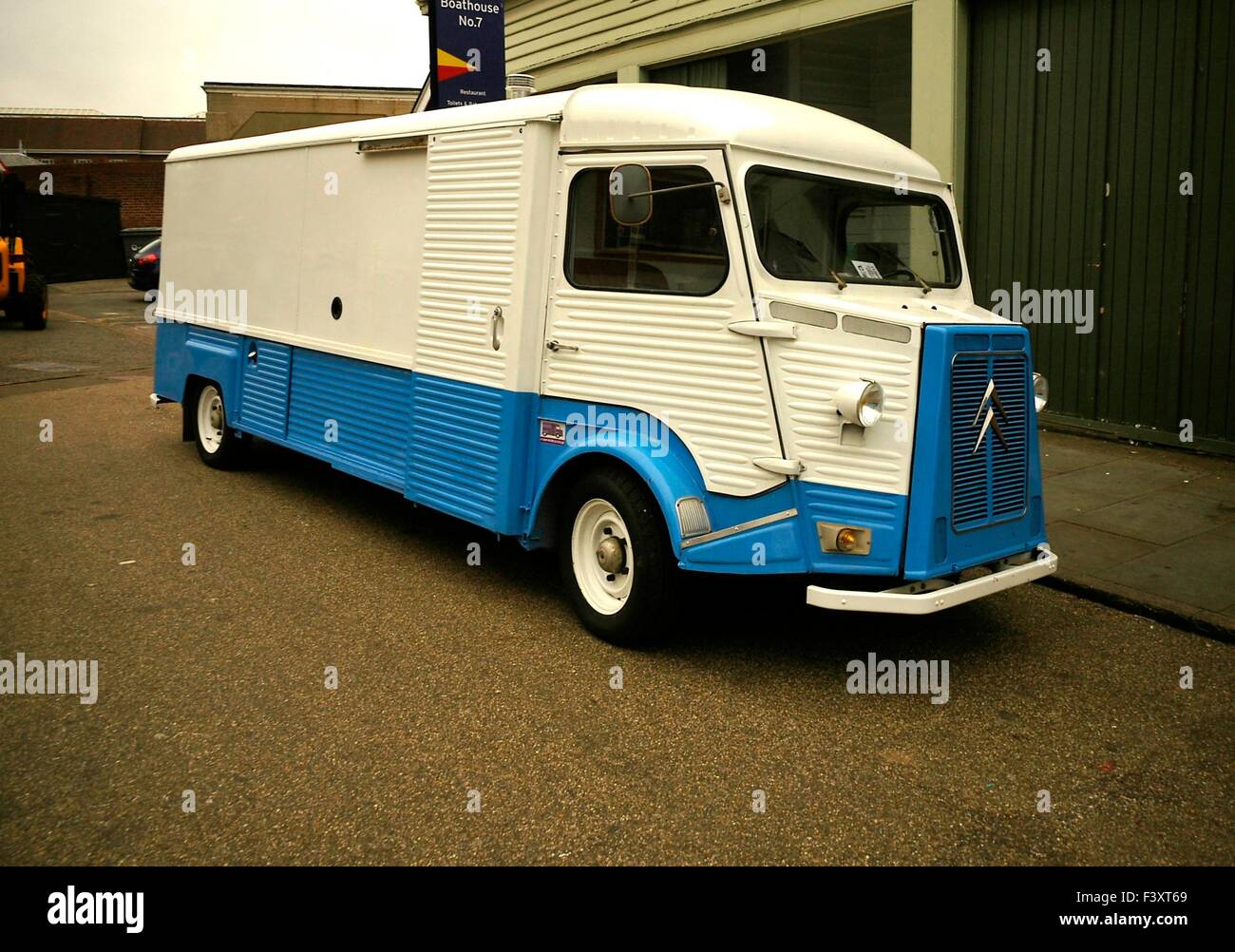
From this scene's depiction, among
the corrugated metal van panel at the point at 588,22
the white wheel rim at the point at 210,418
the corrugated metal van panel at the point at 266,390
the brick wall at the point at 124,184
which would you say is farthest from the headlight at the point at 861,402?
the brick wall at the point at 124,184

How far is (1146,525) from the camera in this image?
24.0 feet

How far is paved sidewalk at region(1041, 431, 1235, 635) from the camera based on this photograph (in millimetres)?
6105

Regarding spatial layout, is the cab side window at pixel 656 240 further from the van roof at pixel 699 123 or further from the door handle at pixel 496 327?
the door handle at pixel 496 327

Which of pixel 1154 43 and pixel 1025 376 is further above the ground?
pixel 1154 43

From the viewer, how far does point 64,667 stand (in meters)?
5.04

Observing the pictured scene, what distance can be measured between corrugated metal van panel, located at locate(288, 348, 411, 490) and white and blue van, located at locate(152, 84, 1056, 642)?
0.04 m

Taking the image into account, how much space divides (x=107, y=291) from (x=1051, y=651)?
28.0 m

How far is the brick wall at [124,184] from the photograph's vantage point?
36.1 metres

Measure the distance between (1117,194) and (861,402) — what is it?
19.5 ft

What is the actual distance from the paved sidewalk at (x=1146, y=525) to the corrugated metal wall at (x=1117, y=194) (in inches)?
21.2

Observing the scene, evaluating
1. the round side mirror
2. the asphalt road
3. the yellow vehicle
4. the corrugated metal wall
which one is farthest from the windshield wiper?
the yellow vehicle

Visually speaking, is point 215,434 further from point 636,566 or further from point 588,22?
point 588,22
